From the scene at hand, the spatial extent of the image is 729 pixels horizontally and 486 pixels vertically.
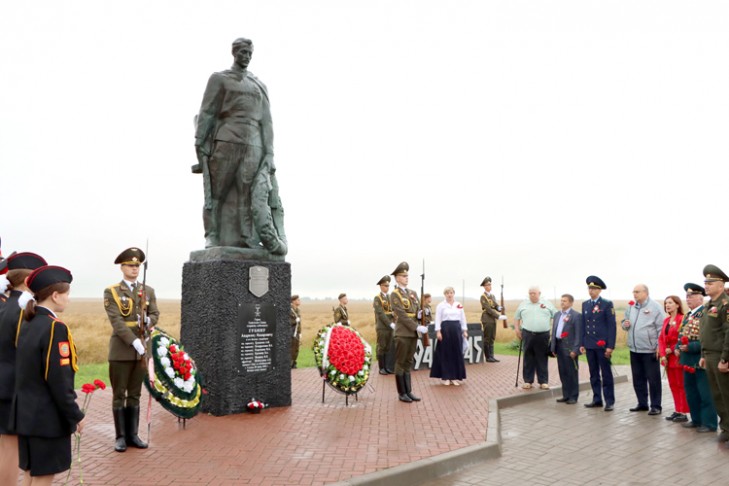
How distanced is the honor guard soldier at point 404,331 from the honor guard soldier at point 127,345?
4067mm

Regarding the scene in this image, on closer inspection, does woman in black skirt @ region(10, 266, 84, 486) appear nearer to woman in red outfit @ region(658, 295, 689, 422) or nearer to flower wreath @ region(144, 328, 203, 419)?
flower wreath @ region(144, 328, 203, 419)

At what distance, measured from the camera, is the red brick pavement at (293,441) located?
5.57 metres

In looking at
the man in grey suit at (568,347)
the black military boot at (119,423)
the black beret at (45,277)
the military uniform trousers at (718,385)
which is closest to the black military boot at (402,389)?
the man in grey suit at (568,347)

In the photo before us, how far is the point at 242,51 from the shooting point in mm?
9148

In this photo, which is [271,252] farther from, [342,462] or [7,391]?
[7,391]

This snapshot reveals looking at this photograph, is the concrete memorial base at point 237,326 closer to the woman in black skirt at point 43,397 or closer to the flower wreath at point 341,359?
the flower wreath at point 341,359

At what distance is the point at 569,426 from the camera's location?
8.41 meters

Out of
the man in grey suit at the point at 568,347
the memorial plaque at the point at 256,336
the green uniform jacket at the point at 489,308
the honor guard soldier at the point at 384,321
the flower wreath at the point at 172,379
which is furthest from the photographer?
the green uniform jacket at the point at 489,308

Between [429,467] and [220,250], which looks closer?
[429,467]

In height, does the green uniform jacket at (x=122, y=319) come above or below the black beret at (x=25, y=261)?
below

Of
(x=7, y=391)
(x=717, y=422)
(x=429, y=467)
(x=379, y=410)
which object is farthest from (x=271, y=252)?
(x=717, y=422)

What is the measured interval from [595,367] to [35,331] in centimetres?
858

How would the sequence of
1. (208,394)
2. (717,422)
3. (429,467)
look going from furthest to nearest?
(208,394) → (717,422) → (429,467)

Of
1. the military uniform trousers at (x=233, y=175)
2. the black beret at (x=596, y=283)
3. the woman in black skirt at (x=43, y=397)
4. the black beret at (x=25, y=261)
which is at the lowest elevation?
the woman in black skirt at (x=43, y=397)
